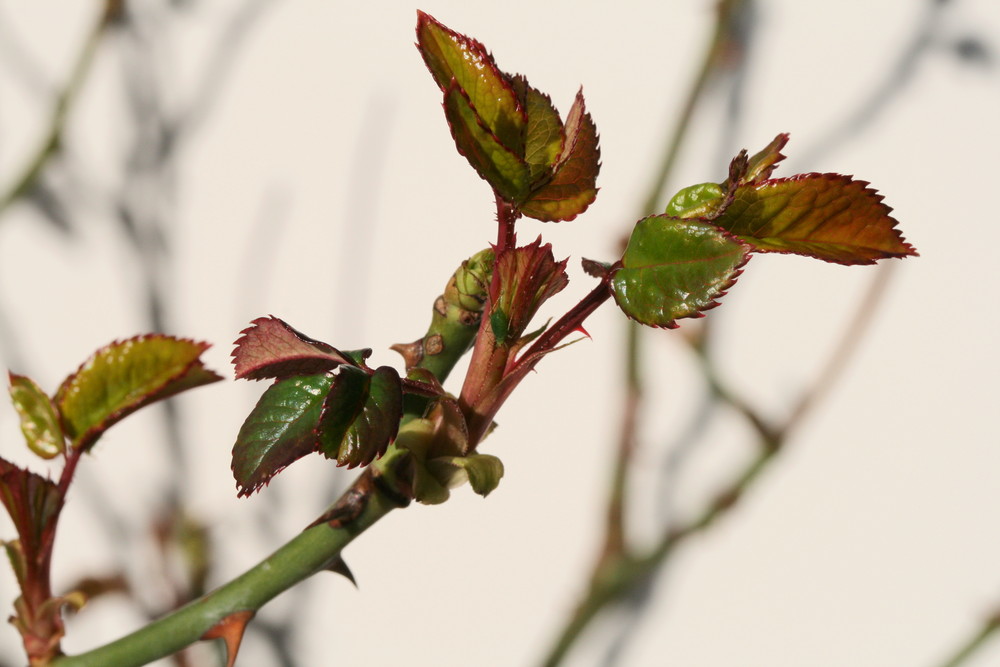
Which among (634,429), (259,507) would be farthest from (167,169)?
(634,429)

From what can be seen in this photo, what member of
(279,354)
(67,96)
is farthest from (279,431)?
(67,96)

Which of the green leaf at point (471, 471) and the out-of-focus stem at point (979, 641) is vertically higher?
the out-of-focus stem at point (979, 641)

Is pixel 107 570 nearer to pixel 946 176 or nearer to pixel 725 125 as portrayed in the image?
pixel 725 125

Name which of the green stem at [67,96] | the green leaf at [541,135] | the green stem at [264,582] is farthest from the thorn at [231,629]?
the green stem at [67,96]

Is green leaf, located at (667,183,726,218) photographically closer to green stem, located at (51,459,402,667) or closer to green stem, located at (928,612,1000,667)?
green stem, located at (51,459,402,667)

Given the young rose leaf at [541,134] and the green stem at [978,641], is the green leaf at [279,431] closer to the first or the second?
the young rose leaf at [541,134]
